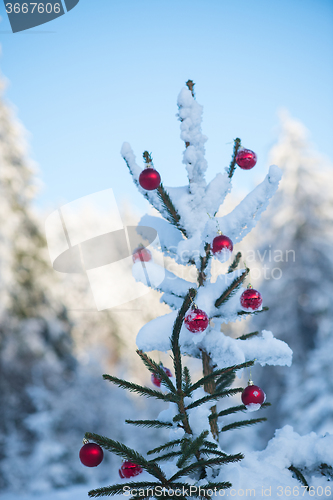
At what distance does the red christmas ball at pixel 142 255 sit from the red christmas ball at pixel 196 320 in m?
0.56

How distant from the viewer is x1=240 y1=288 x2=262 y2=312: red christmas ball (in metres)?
1.55

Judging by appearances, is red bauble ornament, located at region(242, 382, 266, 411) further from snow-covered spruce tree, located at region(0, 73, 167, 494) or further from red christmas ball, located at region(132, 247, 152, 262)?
snow-covered spruce tree, located at region(0, 73, 167, 494)

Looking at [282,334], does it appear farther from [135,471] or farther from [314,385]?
[135,471]

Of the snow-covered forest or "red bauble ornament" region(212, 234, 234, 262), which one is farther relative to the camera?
the snow-covered forest

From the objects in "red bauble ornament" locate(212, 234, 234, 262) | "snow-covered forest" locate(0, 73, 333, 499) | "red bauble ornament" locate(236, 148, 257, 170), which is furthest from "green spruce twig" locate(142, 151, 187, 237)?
"snow-covered forest" locate(0, 73, 333, 499)

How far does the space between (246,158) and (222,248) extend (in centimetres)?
62

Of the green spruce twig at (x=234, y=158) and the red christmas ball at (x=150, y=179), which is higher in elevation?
the green spruce twig at (x=234, y=158)

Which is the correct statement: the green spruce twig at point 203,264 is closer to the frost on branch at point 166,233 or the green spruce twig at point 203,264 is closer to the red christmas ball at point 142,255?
the frost on branch at point 166,233

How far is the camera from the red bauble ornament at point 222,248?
156 centimetres

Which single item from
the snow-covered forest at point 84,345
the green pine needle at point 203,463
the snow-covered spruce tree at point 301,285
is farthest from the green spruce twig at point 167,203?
the snow-covered forest at point 84,345

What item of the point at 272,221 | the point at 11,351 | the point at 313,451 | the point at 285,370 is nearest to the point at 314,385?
the point at 285,370

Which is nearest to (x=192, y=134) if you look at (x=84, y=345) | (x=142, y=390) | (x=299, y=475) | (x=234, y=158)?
(x=234, y=158)

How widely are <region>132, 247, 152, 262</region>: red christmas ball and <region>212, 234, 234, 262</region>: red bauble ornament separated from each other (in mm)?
450

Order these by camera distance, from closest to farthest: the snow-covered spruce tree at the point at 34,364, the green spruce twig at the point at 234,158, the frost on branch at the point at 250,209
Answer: the frost on branch at the point at 250,209 → the green spruce twig at the point at 234,158 → the snow-covered spruce tree at the point at 34,364
